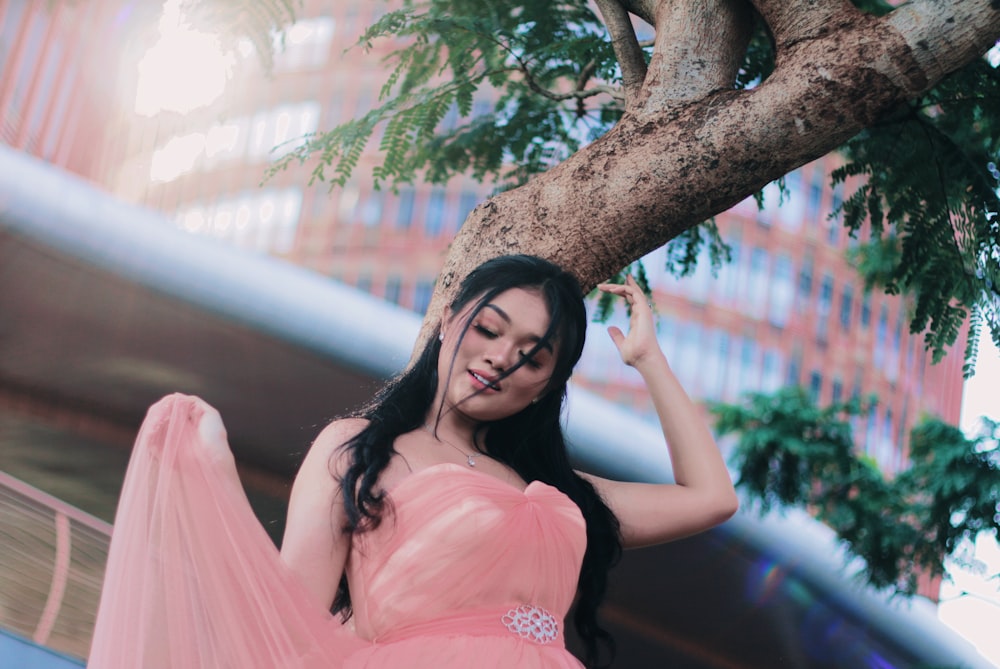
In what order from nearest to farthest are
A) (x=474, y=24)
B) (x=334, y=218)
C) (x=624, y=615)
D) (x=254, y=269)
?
(x=474, y=24)
(x=254, y=269)
(x=624, y=615)
(x=334, y=218)

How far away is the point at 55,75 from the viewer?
13914 millimetres

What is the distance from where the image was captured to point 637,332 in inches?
120

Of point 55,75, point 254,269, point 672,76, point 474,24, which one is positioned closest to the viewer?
point 672,76

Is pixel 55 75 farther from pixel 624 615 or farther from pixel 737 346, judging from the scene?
pixel 737 346

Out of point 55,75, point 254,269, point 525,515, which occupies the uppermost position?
point 55,75

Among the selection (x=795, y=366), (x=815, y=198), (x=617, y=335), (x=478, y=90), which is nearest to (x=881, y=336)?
(x=795, y=366)

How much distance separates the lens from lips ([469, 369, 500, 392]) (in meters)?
2.72

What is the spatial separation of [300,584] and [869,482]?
30.0 feet

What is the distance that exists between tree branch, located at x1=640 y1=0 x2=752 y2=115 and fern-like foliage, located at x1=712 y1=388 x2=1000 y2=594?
14.3 ft

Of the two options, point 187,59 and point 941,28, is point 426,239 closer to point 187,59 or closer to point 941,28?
point 187,59

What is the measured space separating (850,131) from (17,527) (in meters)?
3.44

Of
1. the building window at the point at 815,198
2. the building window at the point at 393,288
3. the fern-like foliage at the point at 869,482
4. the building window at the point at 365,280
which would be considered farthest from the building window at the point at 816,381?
the fern-like foliage at the point at 869,482

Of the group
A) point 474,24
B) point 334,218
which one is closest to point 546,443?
point 474,24

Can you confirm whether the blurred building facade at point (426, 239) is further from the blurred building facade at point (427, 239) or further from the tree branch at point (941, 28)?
the tree branch at point (941, 28)
